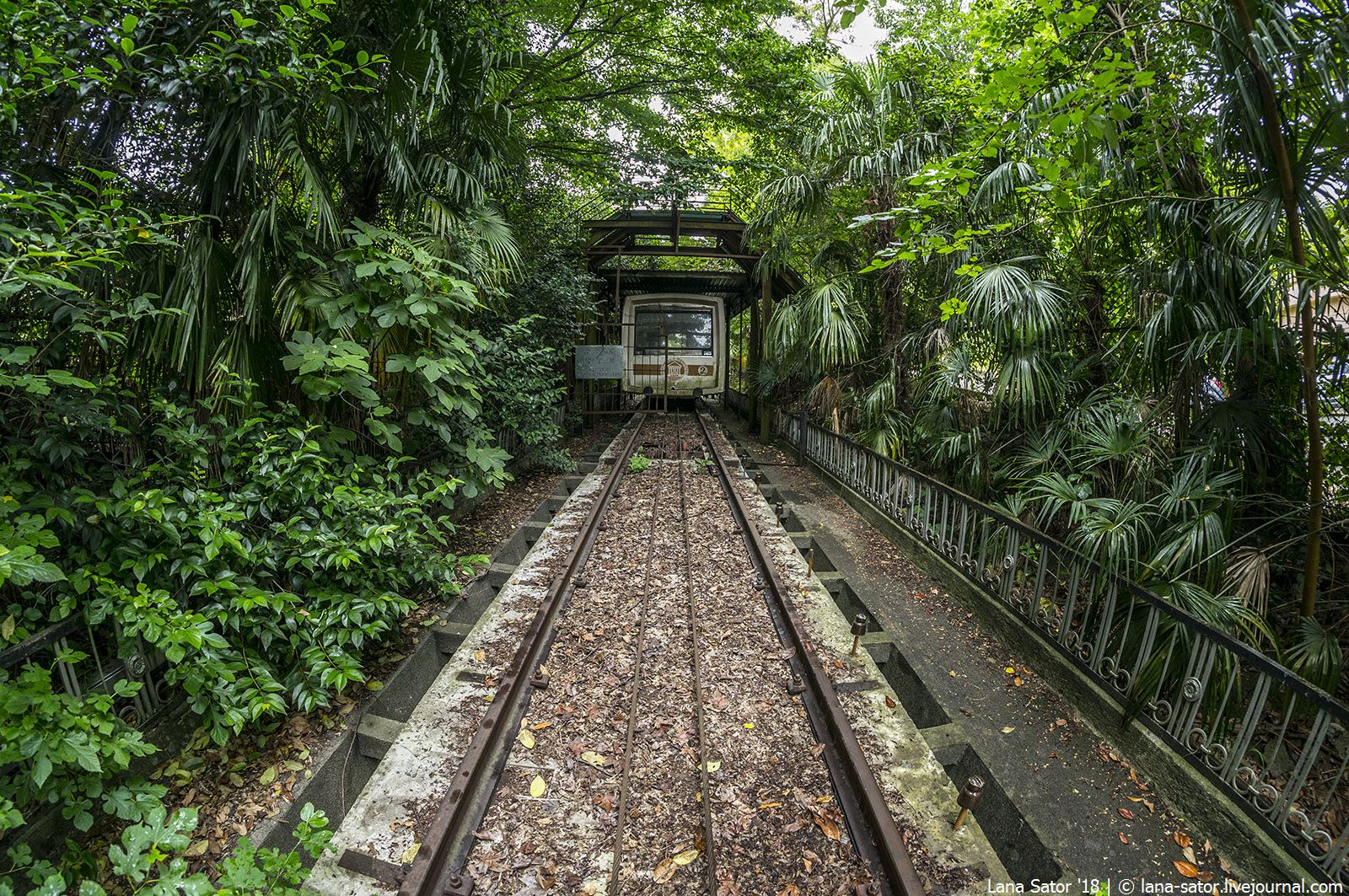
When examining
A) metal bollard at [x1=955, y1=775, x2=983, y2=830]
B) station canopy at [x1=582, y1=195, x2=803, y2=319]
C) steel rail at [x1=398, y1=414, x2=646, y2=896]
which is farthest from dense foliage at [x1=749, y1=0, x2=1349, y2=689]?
station canopy at [x1=582, y1=195, x2=803, y2=319]

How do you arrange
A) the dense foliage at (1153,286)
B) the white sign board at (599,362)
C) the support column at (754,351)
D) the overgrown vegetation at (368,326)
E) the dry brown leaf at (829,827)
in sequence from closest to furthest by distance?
the overgrown vegetation at (368,326) → the dry brown leaf at (829,827) → the dense foliage at (1153,286) → the white sign board at (599,362) → the support column at (754,351)

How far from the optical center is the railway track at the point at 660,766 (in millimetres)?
2004

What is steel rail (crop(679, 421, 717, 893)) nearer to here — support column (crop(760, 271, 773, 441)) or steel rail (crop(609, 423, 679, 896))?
steel rail (crop(609, 423, 679, 896))

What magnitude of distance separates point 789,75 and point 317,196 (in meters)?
6.62

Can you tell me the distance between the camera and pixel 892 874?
1933 mm

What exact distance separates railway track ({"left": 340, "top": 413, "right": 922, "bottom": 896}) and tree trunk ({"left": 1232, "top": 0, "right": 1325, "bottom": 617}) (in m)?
2.20

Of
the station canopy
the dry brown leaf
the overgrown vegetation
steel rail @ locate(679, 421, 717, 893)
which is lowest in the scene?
the dry brown leaf

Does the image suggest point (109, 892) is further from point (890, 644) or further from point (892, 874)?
point (890, 644)

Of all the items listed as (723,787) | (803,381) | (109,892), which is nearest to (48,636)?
(109,892)

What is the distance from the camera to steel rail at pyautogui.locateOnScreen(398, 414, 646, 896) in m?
1.90

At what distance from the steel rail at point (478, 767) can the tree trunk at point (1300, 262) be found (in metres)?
3.69

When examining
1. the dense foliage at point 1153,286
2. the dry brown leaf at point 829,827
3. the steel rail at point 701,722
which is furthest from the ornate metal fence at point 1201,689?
the steel rail at point 701,722

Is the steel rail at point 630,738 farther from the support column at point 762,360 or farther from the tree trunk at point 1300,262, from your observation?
the support column at point 762,360

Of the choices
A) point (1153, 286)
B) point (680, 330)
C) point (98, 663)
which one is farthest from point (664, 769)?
point (680, 330)
